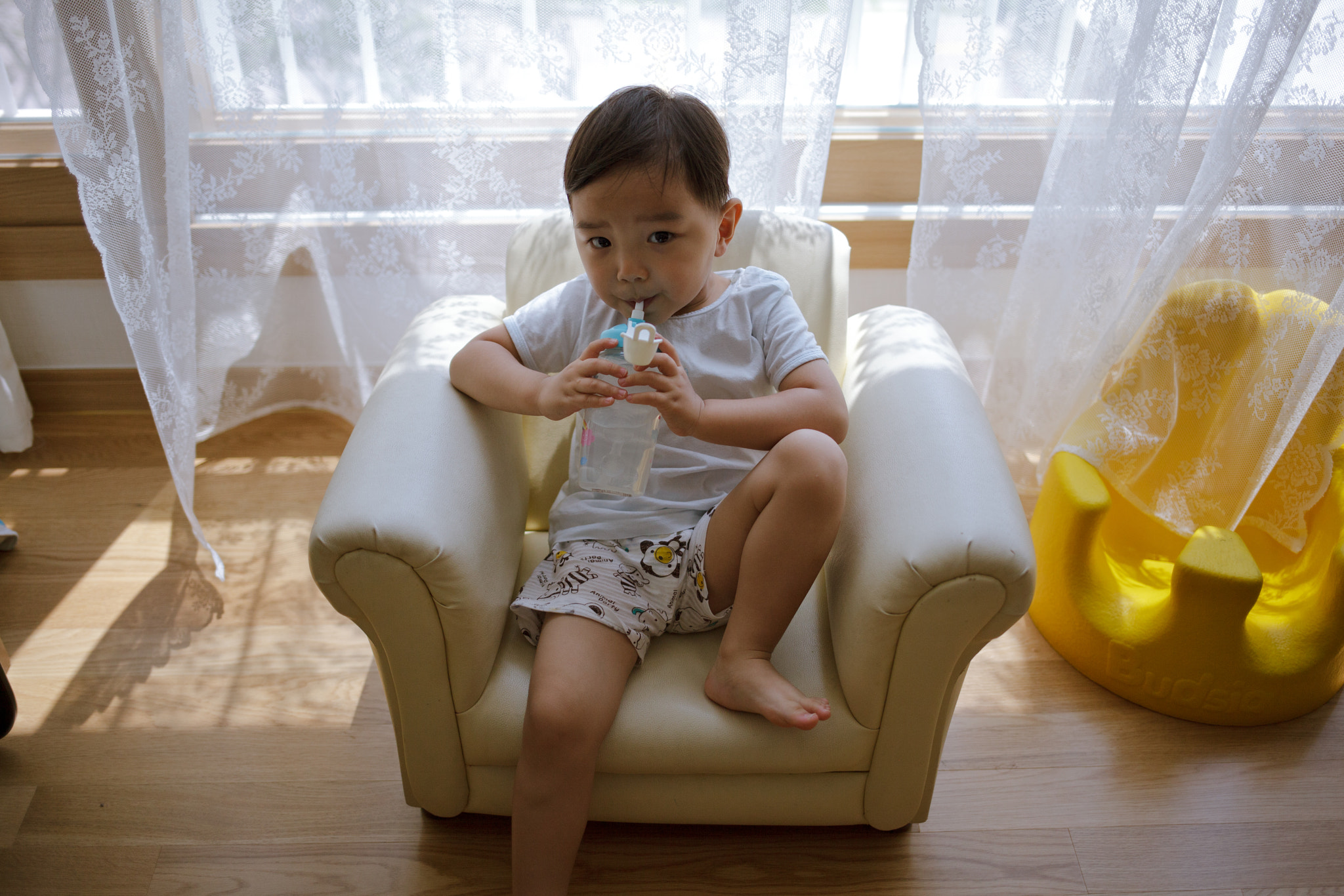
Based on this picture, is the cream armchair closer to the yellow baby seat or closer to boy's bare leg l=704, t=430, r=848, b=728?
boy's bare leg l=704, t=430, r=848, b=728

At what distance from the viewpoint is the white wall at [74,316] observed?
2.11m

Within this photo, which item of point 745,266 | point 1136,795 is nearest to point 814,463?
point 745,266

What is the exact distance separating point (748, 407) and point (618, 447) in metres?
0.21

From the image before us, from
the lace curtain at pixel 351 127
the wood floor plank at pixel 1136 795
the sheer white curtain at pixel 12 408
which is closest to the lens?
the wood floor plank at pixel 1136 795

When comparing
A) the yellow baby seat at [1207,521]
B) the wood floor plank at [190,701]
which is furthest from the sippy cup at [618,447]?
the yellow baby seat at [1207,521]

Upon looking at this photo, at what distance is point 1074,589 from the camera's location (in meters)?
1.57

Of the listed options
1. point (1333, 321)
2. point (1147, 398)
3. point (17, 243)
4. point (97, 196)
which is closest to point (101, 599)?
point (97, 196)

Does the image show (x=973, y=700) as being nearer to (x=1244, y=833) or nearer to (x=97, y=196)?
(x=1244, y=833)

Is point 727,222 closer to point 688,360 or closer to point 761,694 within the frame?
point 688,360

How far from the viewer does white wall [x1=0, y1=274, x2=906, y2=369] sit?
6.93 ft

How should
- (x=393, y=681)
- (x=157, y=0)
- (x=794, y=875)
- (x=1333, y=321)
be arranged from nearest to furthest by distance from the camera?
(x=393, y=681) → (x=794, y=875) → (x=1333, y=321) → (x=157, y=0)

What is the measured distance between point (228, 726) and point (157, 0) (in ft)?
4.14

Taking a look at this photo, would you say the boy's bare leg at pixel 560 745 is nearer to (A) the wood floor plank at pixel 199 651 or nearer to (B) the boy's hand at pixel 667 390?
(B) the boy's hand at pixel 667 390

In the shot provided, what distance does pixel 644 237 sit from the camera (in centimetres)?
116
